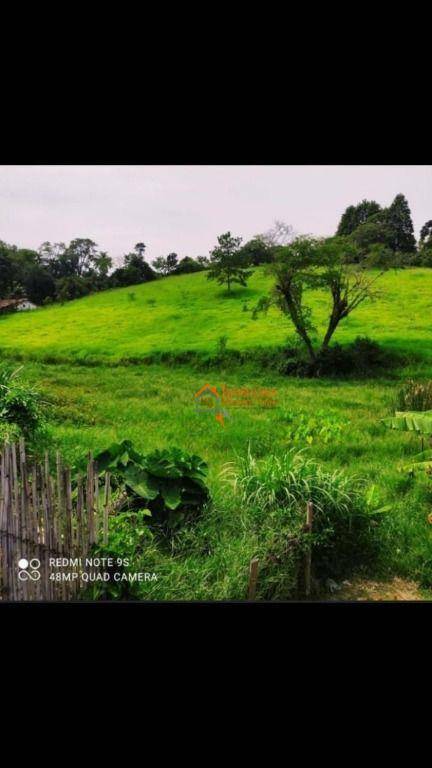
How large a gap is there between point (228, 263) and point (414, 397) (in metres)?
1.79

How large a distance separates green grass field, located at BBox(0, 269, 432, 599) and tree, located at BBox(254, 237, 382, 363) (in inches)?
3.8

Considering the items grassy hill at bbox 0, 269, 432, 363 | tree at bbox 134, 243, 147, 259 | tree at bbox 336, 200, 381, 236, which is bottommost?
grassy hill at bbox 0, 269, 432, 363

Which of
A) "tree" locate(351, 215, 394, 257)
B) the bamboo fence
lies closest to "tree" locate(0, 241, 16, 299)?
the bamboo fence

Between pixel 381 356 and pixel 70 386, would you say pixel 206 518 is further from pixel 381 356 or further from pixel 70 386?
pixel 381 356

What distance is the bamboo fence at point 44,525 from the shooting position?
3650mm

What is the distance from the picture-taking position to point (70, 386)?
4617 mm

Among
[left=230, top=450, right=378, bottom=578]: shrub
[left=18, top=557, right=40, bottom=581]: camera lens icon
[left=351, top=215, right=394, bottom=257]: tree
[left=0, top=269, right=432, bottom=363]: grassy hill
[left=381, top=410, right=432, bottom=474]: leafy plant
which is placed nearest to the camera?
[left=18, top=557, right=40, bottom=581]: camera lens icon

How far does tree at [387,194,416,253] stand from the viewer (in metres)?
4.16

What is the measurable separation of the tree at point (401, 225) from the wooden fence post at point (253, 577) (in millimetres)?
2570

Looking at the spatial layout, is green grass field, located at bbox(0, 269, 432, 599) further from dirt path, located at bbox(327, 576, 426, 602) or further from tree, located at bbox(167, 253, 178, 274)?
dirt path, located at bbox(327, 576, 426, 602)

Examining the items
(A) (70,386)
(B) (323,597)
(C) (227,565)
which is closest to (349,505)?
(B) (323,597)

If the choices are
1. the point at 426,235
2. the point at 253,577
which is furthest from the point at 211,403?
the point at 426,235

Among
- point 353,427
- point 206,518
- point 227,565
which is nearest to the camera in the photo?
point 227,565

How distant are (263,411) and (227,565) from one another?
3.76ft
